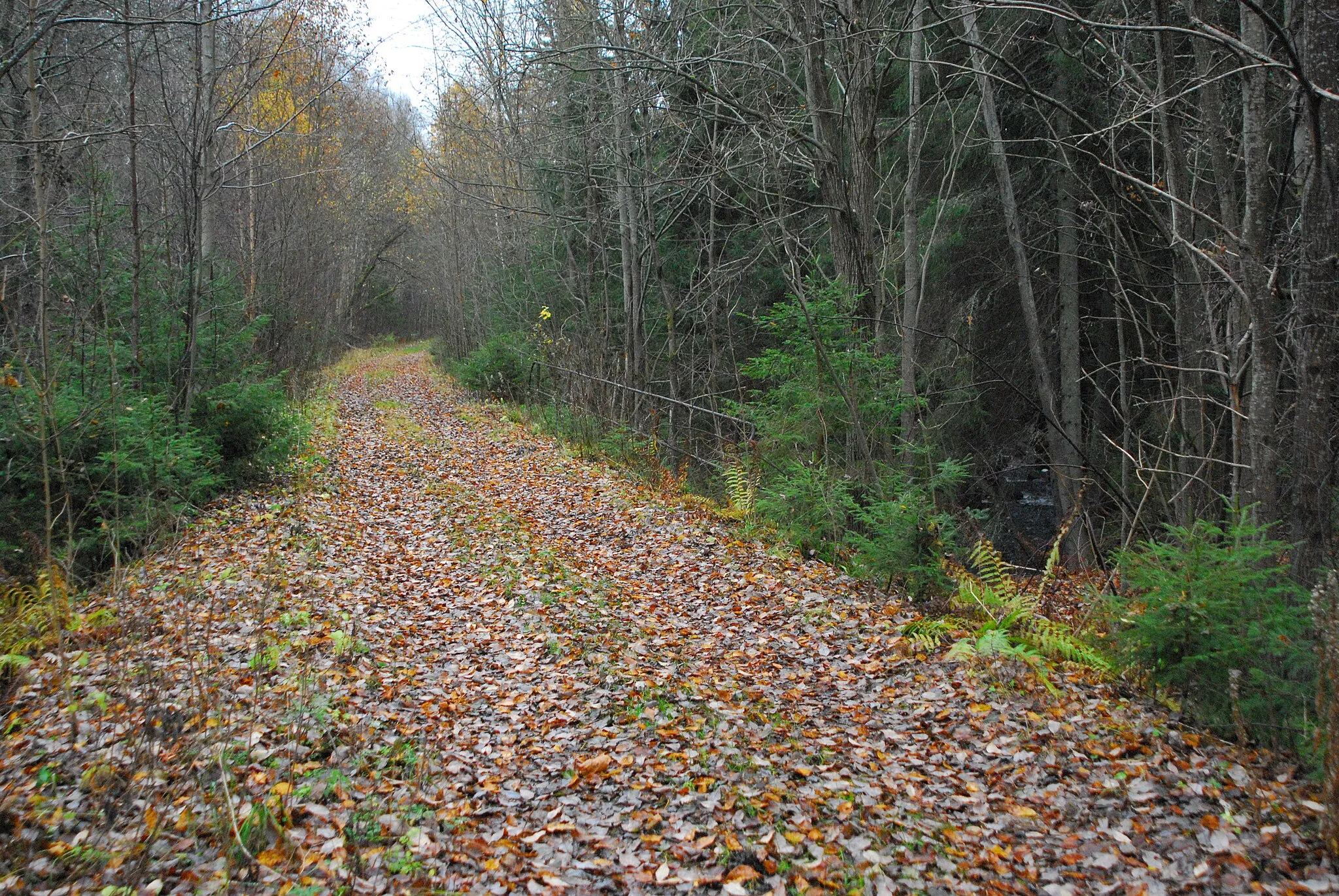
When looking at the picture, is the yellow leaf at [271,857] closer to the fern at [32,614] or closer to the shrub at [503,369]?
the fern at [32,614]

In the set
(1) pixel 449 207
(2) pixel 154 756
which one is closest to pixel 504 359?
(1) pixel 449 207

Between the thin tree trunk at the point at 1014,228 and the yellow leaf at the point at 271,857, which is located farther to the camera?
the thin tree trunk at the point at 1014,228

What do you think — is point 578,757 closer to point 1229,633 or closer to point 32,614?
point 1229,633

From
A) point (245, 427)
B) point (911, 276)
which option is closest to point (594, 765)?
point (911, 276)

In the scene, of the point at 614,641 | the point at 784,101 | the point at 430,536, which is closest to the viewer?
the point at 614,641

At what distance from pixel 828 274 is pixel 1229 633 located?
36.1 feet

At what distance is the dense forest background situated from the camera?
538cm

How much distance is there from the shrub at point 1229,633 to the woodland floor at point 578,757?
249mm

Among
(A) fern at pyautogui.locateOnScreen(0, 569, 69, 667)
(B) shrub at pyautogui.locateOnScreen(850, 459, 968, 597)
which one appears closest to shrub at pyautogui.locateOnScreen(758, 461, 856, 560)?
(B) shrub at pyautogui.locateOnScreen(850, 459, 968, 597)

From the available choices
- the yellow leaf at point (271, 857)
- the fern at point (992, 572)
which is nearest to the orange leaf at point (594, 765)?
the yellow leaf at point (271, 857)

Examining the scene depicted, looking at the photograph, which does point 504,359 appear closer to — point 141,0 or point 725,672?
point 141,0

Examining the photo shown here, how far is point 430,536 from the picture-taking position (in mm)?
9242

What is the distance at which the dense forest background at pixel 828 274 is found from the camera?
5383 mm

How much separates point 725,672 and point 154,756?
3547 millimetres
